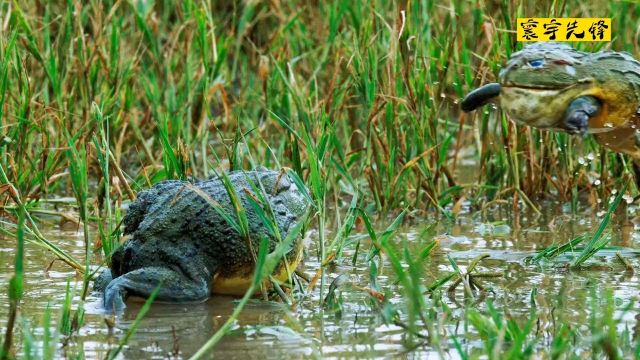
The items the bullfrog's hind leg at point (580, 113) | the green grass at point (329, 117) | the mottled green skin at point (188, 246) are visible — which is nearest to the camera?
the bullfrog's hind leg at point (580, 113)

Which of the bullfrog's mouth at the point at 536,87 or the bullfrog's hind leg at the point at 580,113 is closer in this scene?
the bullfrog's hind leg at the point at 580,113

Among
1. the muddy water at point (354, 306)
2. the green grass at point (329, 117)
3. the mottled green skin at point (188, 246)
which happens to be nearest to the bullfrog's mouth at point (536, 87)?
the muddy water at point (354, 306)

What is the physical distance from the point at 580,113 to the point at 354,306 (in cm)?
106

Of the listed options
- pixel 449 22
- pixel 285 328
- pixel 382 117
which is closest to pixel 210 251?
pixel 285 328

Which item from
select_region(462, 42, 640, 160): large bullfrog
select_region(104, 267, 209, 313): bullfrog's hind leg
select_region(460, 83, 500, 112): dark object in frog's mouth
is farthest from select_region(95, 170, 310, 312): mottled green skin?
select_region(462, 42, 640, 160): large bullfrog

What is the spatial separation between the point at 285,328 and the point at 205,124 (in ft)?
9.37

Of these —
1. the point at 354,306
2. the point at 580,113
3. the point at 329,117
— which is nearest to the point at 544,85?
the point at 580,113

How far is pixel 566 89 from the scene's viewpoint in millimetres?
3590

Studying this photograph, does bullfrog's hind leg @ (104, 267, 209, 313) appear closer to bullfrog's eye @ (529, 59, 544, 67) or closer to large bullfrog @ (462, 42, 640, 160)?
large bullfrog @ (462, 42, 640, 160)

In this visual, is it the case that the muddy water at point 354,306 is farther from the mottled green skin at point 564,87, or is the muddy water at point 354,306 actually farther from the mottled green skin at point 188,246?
the mottled green skin at point 564,87

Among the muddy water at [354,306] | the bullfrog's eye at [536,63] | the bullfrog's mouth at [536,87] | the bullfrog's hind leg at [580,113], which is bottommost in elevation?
the muddy water at [354,306]

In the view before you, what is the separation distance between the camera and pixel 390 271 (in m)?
4.73

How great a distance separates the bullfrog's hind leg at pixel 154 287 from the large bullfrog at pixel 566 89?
50.3 inches

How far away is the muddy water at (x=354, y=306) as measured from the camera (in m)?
3.58
